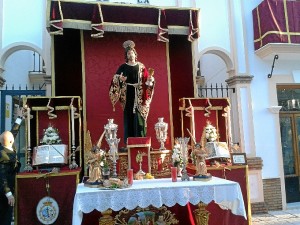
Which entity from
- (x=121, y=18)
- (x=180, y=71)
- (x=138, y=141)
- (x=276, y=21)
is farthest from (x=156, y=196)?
(x=276, y=21)

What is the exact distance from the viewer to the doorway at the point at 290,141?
8500mm

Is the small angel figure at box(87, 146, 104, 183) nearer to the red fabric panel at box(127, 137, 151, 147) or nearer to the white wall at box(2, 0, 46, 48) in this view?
the red fabric panel at box(127, 137, 151, 147)

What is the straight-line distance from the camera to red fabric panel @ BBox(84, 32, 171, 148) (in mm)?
6824

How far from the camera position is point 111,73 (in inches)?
275

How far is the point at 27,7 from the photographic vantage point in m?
7.30

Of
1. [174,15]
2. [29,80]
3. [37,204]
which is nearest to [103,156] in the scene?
[37,204]

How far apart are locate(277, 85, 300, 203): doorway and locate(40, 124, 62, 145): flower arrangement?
5.49 metres

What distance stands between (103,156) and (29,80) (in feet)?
20.6

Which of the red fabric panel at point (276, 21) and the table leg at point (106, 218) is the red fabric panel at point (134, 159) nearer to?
the table leg at point (106, 218)

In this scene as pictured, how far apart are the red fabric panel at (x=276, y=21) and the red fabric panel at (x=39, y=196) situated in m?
5.21

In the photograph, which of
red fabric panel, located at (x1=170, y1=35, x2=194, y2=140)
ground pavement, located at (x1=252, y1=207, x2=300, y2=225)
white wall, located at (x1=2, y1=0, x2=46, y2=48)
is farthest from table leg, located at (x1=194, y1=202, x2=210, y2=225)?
white wall, located at (x1=2, y1=0, x2=46, y2=48)

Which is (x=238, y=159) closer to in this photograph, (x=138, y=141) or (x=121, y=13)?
(x=138, y=141)

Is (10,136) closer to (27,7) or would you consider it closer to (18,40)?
(18,40)

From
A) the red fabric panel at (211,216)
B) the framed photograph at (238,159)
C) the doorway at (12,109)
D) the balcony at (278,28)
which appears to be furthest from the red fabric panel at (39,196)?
the balcony at (278,28)
